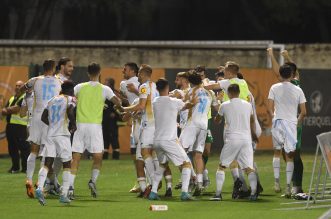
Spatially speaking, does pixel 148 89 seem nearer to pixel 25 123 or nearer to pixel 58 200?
pixel 58 200

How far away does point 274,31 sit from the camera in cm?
5316

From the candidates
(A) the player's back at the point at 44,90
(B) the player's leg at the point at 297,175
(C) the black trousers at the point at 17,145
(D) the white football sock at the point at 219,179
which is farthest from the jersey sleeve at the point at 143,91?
(C) the black trousers at the point at 17,145

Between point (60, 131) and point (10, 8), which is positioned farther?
point (10, 8)

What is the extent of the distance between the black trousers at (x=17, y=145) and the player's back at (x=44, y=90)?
6.29m

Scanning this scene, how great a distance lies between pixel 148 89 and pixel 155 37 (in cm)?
3444

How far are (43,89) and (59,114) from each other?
188 cm

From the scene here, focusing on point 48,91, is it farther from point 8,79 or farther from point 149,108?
point 8,79

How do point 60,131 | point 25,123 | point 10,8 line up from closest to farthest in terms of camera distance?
point 60,131 < point 25,123 < point 10,8

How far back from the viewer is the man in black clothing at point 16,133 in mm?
28172

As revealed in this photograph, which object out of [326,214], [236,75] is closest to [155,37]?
[236,75]

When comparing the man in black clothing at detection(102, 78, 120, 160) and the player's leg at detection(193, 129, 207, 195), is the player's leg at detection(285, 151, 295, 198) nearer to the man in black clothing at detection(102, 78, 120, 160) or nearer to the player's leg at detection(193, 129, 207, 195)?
the player's leg at detection(193, 129, 207, 195)

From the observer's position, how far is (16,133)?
94.7ft

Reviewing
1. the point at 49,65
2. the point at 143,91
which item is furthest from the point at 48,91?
the point at 143,91

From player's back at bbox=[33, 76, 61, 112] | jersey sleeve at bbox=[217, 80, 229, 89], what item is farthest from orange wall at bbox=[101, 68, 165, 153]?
jersey sleeve at bbox=[217, 80, 229, 89]
